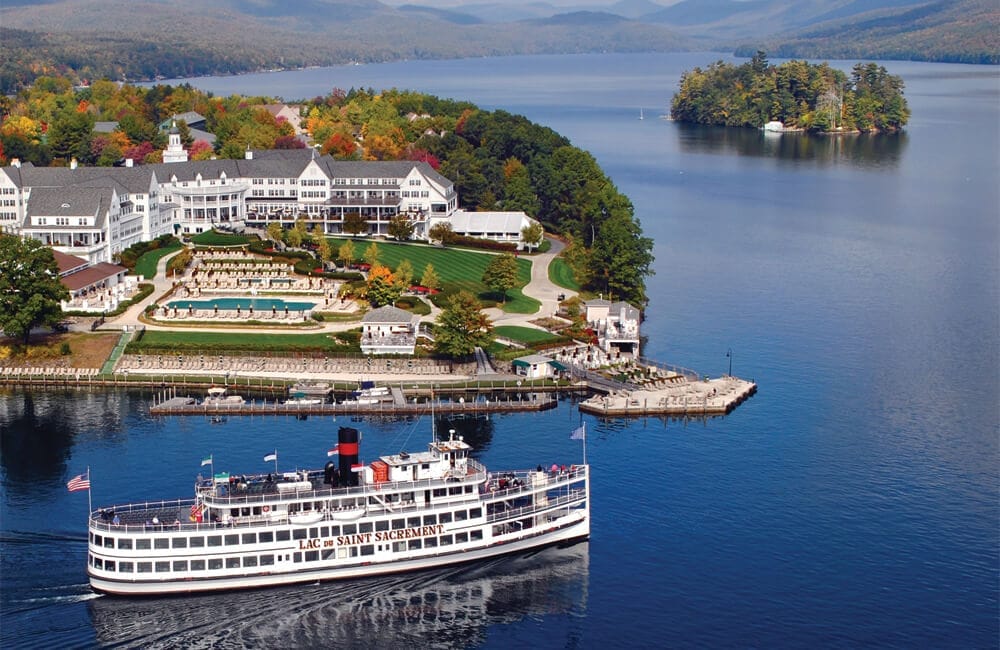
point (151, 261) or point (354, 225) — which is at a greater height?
point (354, 225)

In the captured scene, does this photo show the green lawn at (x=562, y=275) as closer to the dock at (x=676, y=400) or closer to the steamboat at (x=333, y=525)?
the dock at (x=676, y=400)

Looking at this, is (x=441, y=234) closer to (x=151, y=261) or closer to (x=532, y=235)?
(x=532, y=235)

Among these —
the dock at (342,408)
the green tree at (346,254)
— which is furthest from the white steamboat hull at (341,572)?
the green tree at (346,254)

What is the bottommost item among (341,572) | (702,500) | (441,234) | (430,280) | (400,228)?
(341,572)

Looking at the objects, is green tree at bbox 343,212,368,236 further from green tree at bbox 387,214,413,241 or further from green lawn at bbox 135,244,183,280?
green lawn at bbox 135,244,183,280

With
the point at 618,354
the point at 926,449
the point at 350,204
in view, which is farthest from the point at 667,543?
the point at 350,204

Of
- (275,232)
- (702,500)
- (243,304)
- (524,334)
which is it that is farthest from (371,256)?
(702,500)

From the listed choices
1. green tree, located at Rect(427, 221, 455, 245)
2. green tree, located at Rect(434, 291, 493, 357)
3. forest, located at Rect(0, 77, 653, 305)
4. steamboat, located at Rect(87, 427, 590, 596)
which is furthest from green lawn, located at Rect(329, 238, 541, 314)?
steamboat, located at Rect(87, 427, 590, 596)
